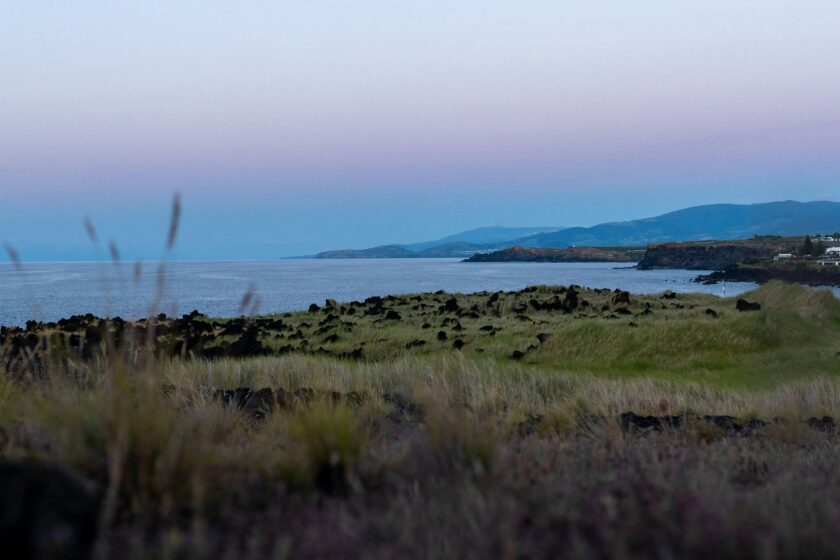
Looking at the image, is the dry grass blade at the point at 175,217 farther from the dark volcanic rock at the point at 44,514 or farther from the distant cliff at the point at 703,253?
the distant cliff at the point at 703,253

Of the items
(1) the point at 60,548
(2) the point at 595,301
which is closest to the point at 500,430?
(1) the point at 60,548

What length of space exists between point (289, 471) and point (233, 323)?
16170mm

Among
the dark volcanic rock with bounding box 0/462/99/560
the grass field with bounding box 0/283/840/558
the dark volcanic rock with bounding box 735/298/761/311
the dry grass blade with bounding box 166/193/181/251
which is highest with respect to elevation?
the dry grass blade with bounding box 166/193/181/251

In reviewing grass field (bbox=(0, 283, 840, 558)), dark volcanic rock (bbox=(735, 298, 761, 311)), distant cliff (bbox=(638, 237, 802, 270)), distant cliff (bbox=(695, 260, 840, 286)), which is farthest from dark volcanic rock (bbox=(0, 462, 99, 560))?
distant cliff (bbox=(638, 237, 802, 270))

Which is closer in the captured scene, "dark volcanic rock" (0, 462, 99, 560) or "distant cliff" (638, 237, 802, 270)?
"dark volcanic rock" (0, 462, 99, 560)

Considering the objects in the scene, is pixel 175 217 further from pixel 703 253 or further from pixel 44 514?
pixel 703 253

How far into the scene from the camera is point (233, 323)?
1930 centimetres

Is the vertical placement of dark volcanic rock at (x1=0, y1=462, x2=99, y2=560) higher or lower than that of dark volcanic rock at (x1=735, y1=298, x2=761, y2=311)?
higher

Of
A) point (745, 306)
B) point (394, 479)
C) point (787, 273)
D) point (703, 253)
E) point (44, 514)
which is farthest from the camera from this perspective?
point (703, 253)

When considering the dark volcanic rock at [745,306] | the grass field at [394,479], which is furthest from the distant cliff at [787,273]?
the grass field at [394,479]

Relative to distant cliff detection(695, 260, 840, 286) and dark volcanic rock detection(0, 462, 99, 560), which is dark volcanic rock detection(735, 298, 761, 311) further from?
distant cliff detection(695, 260, 840, 286)

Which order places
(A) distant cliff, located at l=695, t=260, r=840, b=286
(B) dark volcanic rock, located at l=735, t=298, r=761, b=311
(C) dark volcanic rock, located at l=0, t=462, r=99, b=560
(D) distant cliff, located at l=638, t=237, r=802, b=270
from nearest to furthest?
(C) dark volcanic rock, located at l=0, t=462, r=99, b=560, (B) dark volcanic rock, located at l=735, t=298, r=761, b=311, (A) distant cliff, located at l=695, t=260, r=840, b=286, (D) distant cliff, located at l=638, t=237, r=802, b=270

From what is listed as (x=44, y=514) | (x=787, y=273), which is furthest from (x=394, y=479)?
(x=787, y=273)

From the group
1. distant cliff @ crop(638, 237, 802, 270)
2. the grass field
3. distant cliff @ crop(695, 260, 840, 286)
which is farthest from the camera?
distant cliff @ crop(638, 237, 802, 270)
